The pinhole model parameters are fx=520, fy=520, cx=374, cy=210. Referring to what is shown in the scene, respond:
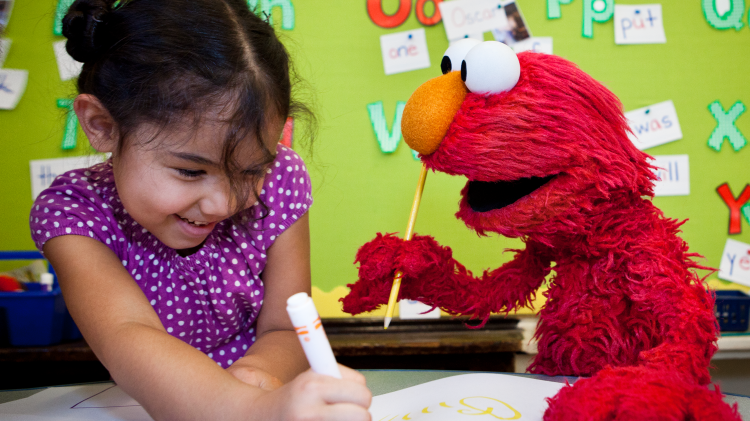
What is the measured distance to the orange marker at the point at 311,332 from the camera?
0.90ft

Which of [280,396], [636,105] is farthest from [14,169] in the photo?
[636,105]

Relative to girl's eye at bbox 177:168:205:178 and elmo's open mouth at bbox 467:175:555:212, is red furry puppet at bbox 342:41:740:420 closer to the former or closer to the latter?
elmo's open mouth at bbox 467:175:555:212

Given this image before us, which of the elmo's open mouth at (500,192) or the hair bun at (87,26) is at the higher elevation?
the hair bun at (87,26)

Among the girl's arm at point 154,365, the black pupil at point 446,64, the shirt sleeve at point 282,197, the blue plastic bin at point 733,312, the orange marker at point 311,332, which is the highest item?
the black pupil at point 446,64

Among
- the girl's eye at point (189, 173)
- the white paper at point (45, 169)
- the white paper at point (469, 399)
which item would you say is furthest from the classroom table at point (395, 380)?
the white paper at point (45, 169)

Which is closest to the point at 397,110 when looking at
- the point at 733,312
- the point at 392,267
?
the point at 392,267

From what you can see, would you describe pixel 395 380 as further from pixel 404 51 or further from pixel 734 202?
pixel 734 202

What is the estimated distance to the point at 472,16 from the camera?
929 millimetres

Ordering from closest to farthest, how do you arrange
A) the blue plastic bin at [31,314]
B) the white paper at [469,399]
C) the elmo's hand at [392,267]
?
the white paper at [469,399]
the elmo's hand at [392,267]
the blue plastic bin at [31,314]

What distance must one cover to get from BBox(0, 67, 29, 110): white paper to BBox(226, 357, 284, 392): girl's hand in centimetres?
75

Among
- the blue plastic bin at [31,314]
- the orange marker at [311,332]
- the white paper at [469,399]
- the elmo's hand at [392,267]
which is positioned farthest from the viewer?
the blue plastic bin at [31,314]

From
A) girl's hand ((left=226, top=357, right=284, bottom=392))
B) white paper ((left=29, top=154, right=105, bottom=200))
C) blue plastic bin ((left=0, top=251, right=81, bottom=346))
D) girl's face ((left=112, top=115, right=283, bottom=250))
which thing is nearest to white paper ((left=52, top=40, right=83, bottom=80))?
white paper ((left=29, top=154, right=105, bottom=200))

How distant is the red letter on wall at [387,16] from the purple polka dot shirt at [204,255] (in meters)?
0.41

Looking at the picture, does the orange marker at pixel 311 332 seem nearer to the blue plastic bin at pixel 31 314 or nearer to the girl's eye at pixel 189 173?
the girl's eye at pixel 189 173
